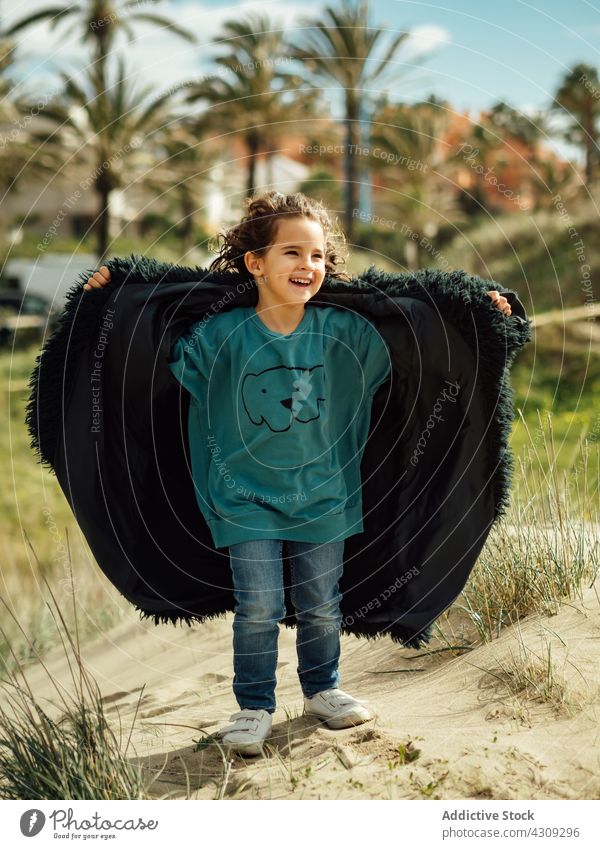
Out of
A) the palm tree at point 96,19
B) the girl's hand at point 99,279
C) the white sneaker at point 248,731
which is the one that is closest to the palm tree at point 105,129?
the palm tree at point 96,19

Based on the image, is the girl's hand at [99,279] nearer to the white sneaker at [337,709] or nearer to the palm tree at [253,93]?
the white sneaker at [337,709]

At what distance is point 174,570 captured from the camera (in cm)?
391

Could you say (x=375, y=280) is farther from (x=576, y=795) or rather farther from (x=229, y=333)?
(x=576, y=795)

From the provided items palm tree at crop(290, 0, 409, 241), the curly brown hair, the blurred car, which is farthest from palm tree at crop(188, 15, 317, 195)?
the curly brown hair

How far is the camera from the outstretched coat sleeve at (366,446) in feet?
12.2

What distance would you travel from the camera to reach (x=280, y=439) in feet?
11.6

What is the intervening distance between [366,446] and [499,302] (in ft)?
2.50

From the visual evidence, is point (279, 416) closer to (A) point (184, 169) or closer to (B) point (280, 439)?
(B) point (280, 439)

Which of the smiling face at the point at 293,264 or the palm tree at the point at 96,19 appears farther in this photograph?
the palm tree at the point at 96,19

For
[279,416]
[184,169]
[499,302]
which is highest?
[184,169]

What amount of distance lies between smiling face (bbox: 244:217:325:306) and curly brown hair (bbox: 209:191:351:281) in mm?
41

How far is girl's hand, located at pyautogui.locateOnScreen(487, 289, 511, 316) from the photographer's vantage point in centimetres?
366

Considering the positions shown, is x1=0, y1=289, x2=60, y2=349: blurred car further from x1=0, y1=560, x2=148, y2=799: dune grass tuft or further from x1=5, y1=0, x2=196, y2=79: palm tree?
x1=0, y1=560, x2=148, y2=799: dune grass tuft

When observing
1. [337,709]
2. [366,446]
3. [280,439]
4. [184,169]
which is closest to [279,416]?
[280,439]
